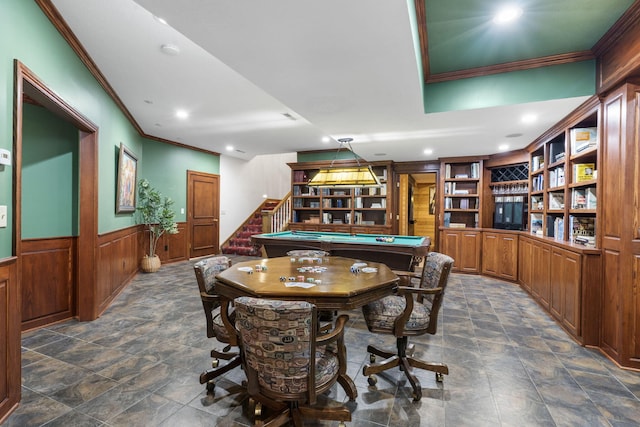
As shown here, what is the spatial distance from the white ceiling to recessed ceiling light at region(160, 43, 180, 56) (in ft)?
0.17

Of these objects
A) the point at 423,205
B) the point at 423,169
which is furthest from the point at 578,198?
the point at 423,205

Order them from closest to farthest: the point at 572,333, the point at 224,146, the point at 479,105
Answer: the point at 572,333, the point at 479,105, the point at 224,146

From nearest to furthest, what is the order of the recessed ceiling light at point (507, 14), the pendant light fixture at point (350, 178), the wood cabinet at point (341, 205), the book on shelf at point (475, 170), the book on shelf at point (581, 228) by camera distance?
the recessed ceiling light at point (507, 14) < the book on shelf at point (581, 228) < the pendant light fixture at point (350, 178) < the book on shelf at point (475, 170) < the wood cabinet at point (341, 205)

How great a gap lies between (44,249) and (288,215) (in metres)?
5.41

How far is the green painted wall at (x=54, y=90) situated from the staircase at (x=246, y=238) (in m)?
3.03

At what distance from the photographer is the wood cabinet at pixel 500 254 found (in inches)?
206

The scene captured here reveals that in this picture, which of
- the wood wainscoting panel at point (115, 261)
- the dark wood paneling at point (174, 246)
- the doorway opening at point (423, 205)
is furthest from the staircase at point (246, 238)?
the doorway opening at point (423, 205)

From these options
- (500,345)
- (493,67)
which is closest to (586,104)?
(493,67)

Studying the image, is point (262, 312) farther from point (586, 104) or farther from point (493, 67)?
point (586, 104)

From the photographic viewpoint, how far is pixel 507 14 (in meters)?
2.31

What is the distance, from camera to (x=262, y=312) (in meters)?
1.39

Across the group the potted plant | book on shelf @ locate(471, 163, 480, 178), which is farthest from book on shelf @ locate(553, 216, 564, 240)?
the potted plant

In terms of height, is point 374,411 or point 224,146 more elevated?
point 224,146

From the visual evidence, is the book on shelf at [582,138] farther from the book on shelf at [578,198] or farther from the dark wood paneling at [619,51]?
the dark wood paneling at [619,51]
